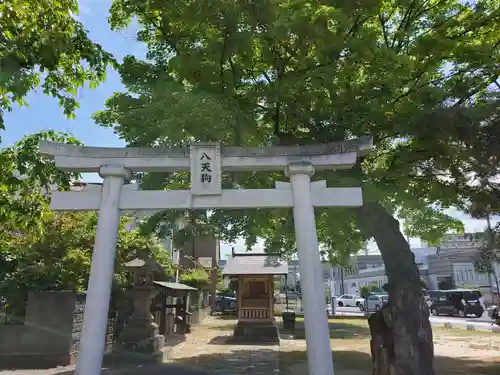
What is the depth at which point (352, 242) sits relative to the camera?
1435 centimetres

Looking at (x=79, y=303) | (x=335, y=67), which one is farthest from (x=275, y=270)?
(x=335, y=67)

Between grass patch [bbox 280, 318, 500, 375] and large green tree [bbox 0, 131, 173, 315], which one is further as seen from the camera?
large green tree [bbox 0, 131, 173, 315]

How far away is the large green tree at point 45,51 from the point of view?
4.95 meters

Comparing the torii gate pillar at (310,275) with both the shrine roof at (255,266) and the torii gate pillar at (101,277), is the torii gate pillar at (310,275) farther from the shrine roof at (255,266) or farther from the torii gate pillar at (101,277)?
the shrine roof at (255,266)

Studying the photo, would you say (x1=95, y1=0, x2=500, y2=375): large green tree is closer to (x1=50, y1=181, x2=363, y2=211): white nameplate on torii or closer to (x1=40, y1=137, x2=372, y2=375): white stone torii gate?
(x1=40, y1=137, x2=372, y2=375): white stone torii gate

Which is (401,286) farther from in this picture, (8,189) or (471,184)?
(8,189)

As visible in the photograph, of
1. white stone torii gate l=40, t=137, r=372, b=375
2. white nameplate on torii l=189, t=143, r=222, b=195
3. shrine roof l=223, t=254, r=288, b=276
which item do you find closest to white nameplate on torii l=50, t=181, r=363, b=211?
white stone torii gate l=40, t=137, r=372, b=375

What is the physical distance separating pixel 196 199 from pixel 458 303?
32.2 meters

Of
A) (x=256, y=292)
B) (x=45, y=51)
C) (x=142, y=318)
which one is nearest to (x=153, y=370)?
(x=142, y=318)

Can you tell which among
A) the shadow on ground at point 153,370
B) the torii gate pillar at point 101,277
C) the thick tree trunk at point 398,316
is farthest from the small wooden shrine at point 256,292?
the torii gate pillar at point 101,277

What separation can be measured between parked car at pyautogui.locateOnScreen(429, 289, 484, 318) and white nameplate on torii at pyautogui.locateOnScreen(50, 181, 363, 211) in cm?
3029

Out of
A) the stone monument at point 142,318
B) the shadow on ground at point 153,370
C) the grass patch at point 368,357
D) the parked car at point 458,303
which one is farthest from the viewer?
the parked car at point 458,303

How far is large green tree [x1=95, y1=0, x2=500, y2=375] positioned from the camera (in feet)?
21.3

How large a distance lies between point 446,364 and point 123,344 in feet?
31.1
